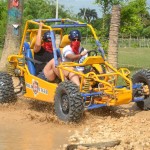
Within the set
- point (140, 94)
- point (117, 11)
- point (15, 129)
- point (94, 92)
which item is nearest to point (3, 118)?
point (15, 129)

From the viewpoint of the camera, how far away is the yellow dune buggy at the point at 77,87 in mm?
8531

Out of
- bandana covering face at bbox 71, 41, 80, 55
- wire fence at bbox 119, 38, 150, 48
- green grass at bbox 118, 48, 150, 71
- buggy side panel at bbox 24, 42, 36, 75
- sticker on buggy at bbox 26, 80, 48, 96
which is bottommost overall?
wire fence at bbox 119, 38, 150, 48

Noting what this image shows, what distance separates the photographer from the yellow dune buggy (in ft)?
28.0

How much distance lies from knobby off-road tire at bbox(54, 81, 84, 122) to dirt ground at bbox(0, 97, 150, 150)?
13 centimetres

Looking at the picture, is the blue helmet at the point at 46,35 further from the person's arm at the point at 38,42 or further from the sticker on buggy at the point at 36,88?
the sticker on buggy at the point at 36,88

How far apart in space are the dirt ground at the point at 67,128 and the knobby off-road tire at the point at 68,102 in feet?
0.41

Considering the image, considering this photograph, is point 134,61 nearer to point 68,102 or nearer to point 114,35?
point 114,35

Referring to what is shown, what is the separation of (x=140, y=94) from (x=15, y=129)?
2374 mm

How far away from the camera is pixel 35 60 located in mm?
9945

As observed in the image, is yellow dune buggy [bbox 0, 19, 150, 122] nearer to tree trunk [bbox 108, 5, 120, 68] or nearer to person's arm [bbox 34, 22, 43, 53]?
person's arm [bbox 34, 22, 43, 53]

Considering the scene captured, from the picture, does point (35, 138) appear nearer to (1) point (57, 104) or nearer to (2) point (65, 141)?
(2) point (65, 141)

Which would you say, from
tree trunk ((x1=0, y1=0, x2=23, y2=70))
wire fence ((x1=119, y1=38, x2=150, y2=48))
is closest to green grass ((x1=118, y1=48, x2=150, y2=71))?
tree trunk ((x1=0, y1=0, x2=23, y2=70))

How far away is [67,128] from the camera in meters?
8.31

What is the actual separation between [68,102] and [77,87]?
27cm
